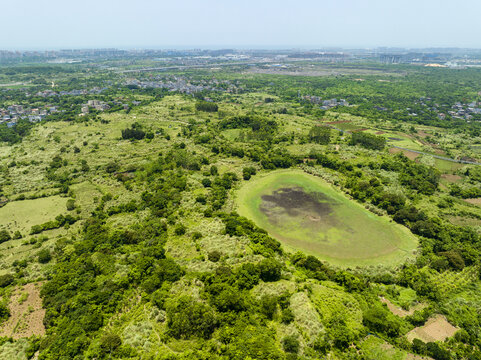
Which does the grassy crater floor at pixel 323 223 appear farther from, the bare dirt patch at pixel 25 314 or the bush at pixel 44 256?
the bare dirt patch at pixel 25 314

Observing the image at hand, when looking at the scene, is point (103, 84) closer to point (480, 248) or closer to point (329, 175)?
point (329, 175)

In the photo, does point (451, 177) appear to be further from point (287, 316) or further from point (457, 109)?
point (457, 109)

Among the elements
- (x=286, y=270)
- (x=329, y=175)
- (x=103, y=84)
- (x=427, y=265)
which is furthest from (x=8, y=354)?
(x=103, y=84)

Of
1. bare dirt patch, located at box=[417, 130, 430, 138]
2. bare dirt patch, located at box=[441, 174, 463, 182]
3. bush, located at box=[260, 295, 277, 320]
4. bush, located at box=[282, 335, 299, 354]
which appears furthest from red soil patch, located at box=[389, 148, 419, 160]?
bush, located at box=[282, 335, 299, 354]

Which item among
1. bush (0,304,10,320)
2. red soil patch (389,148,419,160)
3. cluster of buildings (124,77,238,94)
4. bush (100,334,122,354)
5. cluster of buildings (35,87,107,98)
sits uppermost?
cluster of buildings (124,77,238,94)

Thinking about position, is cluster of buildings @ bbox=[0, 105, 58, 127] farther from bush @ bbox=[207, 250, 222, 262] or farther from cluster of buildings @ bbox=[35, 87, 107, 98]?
bush @ bbox=[207, 250, 222, 262]

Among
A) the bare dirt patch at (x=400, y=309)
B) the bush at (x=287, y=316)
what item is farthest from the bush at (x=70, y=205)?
the bare dirt patch at (x=400, y=309)

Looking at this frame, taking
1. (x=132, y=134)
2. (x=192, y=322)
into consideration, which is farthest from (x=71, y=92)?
(x=192, y=322)
